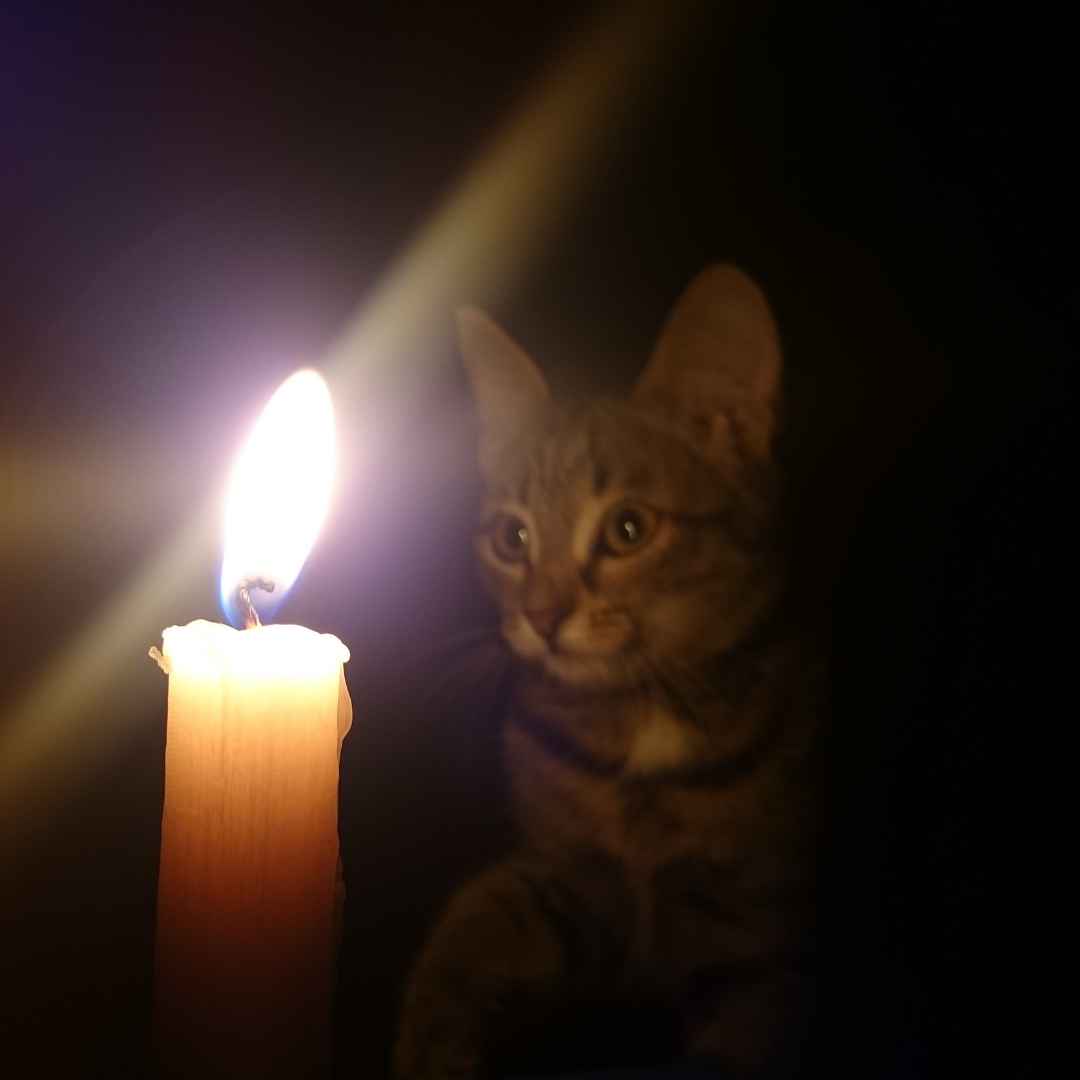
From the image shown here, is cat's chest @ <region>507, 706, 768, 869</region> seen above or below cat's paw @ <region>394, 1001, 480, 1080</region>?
above

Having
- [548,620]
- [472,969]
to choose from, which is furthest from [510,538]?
[472,969]

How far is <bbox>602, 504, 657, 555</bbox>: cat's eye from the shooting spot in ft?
2.34

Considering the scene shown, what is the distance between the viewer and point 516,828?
2.24 feet

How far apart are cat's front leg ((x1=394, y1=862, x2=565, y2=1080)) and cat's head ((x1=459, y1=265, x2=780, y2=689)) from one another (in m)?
0.16

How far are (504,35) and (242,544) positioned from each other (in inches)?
19.4

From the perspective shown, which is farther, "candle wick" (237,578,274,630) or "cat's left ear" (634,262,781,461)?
"cat's left ear" (634,262,781,461)

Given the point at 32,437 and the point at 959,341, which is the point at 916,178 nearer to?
the point at 959,341

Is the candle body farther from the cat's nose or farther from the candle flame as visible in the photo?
the cat's nose

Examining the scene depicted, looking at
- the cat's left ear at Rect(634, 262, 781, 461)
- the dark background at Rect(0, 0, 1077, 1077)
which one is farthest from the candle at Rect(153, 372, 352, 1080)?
the cat's left ear at Rect(634, 262, 781, 461)

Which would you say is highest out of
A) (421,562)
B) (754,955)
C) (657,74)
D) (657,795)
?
(657,74)

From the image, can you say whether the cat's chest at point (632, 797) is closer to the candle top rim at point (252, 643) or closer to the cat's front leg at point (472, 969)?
the cat's front leg at point (472, 969)

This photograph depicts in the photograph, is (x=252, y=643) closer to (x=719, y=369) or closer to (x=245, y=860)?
(x=245, y=860)

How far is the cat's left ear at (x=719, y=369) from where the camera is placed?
0.71 m

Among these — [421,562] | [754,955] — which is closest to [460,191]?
[421,562]
